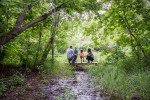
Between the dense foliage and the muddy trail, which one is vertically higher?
the dense foliage

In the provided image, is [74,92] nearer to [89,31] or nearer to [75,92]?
[75,92]

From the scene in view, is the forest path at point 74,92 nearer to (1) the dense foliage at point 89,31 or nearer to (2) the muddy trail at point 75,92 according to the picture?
(2) the muddy trail at point 75,92

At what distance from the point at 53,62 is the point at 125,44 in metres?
3.73

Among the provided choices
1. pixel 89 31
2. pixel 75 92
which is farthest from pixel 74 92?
pixel 89 31

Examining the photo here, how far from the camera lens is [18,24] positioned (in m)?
7.38

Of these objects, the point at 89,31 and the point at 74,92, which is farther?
the point at 89,31

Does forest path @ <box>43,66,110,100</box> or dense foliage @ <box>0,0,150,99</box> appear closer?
forest path @ <box>43,66,110,100</box>

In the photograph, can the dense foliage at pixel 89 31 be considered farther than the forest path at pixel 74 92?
Yes

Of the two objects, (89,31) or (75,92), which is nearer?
(75,92)

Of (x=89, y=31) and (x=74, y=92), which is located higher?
(x=89, y=31)

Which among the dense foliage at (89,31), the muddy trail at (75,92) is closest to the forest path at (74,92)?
the muddy trail at (75,92)

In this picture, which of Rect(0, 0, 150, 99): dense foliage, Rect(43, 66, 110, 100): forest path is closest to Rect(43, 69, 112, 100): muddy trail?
Rect(43, 66, 110, 100): forest path

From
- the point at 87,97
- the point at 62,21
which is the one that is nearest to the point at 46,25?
the point at 62,21

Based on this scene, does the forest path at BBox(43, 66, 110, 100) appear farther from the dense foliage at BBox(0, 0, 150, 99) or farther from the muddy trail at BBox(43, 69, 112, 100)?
the dense foliage at BBox(0, 0, 150, 99)
